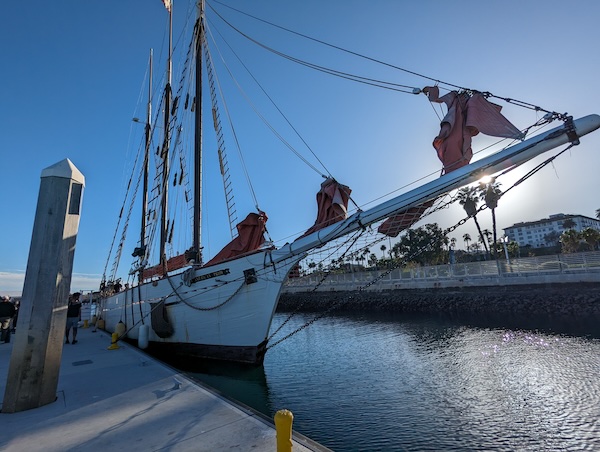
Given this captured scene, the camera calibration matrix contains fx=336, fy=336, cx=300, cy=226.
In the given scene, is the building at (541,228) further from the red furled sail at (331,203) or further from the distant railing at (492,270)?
the red furled sail at (331,203)

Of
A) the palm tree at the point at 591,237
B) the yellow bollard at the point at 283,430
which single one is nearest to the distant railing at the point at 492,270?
the yellow bollard at the point at 283,430

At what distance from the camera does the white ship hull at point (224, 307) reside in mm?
10664

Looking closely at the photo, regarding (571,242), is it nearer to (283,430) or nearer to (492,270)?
(492,270)

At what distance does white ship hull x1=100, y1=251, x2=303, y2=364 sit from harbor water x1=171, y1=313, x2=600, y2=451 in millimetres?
824

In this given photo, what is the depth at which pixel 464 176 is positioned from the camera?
7.78m

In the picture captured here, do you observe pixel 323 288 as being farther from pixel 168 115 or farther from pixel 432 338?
pixel 168 115

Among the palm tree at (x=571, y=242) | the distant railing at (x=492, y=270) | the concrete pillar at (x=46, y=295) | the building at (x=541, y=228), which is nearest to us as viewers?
the concrete pillar at (x=46, y=295)

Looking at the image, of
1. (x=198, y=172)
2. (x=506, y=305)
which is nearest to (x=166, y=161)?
(x=198, y=172)

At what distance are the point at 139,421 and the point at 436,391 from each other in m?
7.30

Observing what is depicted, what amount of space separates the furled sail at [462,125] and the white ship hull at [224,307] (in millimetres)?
4845

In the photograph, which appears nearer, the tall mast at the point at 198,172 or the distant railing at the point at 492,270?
the tall mast at the point at 198,172

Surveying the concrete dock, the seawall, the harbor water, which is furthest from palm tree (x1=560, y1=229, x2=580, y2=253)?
the concrete dock

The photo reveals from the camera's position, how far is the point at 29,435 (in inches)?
178

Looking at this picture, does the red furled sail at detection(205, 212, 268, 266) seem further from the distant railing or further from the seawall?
the distant railing
